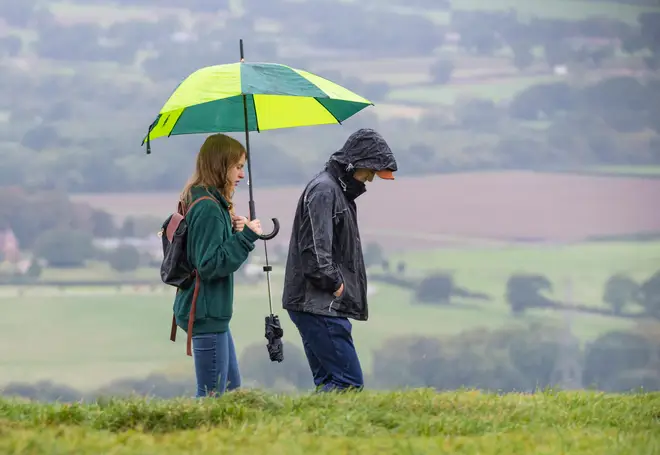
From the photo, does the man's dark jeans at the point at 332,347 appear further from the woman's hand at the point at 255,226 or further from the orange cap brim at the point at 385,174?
the orange cap brim at the point at 385,174

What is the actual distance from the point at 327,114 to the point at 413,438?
8.21ft

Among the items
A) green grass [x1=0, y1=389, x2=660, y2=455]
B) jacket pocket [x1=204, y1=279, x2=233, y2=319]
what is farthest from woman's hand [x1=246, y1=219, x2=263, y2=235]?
green grass [x1=0, y1=389, x2=660, y2=455]

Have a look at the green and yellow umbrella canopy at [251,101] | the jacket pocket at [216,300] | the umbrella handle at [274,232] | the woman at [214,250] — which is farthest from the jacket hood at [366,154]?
the jacket pocket at [216,300]

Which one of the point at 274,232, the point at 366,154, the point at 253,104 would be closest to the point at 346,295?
the point at 274,232

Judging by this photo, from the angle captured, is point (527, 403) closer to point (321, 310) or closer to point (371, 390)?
point (371, 390)

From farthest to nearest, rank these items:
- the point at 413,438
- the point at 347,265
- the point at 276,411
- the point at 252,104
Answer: the point at 252,104 < the point at 347,265 < the point at 276,411 < the point at 413,438

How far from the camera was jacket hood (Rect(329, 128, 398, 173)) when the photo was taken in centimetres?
652

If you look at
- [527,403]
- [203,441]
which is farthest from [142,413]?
[527,403]

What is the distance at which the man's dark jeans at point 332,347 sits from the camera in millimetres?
6484

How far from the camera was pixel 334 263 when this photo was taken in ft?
21.3

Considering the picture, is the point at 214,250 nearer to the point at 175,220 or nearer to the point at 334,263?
the point at 175,220

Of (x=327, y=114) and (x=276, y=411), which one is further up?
(x=327, y=114)

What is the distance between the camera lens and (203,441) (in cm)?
533

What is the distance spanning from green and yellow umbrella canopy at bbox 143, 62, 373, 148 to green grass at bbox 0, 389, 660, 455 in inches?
63.4
